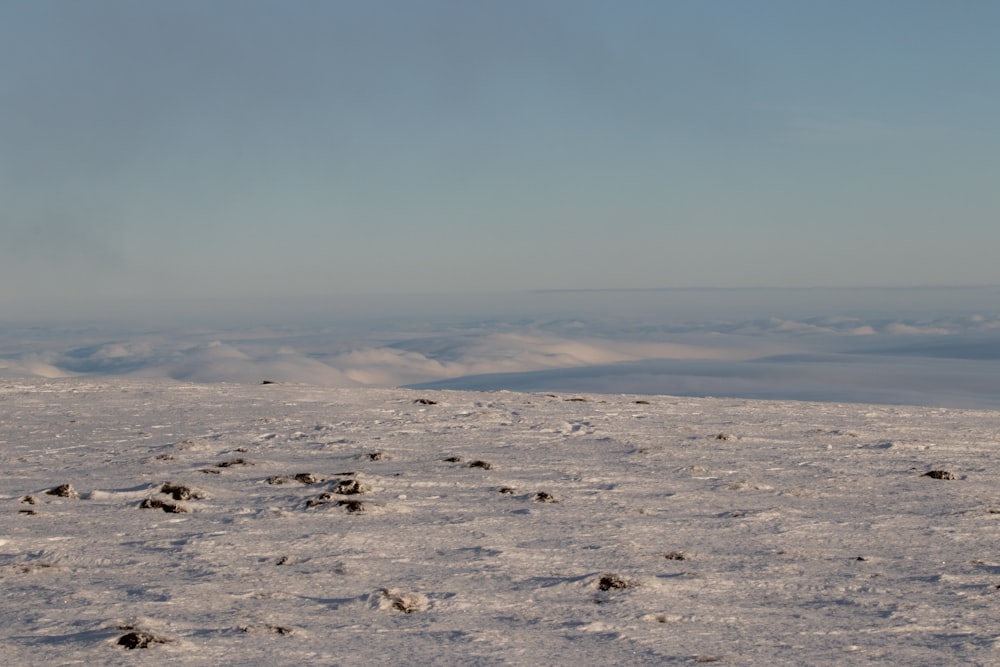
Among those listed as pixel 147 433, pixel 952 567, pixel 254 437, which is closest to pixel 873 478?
pixel 952 567

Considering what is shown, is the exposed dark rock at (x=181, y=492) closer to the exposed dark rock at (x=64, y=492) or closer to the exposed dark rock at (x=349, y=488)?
the exposed dark rock at (x=64, y=492)

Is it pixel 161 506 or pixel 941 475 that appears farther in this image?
pixel 941 475

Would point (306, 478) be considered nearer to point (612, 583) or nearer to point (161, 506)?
point (161, 506)

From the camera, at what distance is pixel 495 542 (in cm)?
1152

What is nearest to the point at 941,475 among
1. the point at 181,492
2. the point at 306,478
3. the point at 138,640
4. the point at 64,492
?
the point at 306,478

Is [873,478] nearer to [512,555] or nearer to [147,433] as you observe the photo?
[512,555]

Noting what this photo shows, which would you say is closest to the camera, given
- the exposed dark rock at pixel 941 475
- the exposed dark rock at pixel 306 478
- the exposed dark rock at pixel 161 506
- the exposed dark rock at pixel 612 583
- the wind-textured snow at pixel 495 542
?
the wind-textured snow at pixel 495 542

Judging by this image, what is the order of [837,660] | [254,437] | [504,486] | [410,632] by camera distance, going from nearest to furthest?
[837,660] < [410,632] < [504,486] < [254,437]

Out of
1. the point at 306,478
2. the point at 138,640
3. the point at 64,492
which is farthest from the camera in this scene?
the point at 306,478

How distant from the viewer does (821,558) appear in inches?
435

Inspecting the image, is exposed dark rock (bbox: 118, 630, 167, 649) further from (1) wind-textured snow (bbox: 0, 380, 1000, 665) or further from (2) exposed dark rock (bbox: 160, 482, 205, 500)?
(2) exposed dark rock (bbox: 160, 482, 205, 500)

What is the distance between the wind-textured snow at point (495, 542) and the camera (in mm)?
8430

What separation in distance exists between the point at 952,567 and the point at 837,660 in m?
3.42

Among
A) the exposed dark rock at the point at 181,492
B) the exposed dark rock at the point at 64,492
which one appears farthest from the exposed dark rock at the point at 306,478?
the exposed dark rock at the point at 64,492
